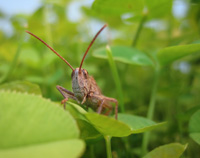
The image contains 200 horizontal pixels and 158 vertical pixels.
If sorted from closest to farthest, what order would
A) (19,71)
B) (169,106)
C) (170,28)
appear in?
(169,106), (19,71), (170,28)

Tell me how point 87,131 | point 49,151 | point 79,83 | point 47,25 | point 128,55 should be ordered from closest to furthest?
point 49,151 < point 87,131 < point 79,83 < point 128,55 < point 47,25

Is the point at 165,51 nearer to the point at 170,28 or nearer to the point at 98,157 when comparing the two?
the point at 98,157

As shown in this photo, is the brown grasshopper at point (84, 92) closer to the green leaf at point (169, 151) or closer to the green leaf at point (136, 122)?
the green leaf at point (136, 122)

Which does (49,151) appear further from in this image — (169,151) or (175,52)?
(175,52)

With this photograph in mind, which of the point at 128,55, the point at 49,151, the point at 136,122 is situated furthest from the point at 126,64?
the point at 49,151

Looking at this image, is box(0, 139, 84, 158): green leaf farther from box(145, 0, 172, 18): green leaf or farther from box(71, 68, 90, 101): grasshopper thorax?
box(145, 0, 172, 18): green leaf

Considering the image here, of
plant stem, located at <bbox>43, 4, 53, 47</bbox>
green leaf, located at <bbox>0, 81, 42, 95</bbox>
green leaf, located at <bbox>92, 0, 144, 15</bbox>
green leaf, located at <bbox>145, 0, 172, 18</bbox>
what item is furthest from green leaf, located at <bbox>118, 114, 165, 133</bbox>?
plant stem, located at <bbox>43, 4, 53, 47</bbox>

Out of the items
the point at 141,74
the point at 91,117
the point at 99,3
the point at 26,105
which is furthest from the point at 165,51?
the point at 141,74
